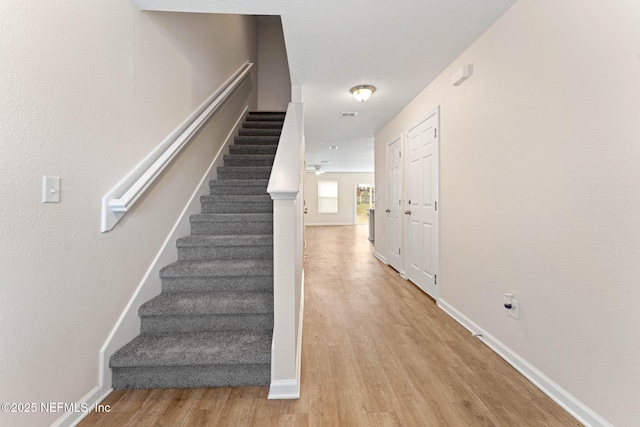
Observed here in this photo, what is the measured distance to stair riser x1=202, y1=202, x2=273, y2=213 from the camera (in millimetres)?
2753

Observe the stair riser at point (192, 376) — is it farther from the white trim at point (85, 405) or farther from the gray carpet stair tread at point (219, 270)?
the gray carpet stair tread at point (219, 270)

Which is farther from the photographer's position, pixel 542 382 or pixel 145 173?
pixel 145 173

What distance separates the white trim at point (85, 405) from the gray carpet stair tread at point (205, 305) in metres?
0.43

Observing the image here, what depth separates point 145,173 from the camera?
68.4 inches

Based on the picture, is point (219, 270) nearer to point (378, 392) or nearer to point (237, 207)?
point (237, 207)

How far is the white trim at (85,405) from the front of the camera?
1.23m

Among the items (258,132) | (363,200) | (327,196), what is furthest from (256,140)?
(363,200)

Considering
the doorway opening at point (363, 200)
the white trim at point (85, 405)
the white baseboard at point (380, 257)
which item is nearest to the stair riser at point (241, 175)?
the white trim at point (85, 405)

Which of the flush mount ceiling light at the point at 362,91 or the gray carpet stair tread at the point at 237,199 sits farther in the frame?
the flush mount ceiling light at the point at 362,91

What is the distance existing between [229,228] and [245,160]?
4.13ft

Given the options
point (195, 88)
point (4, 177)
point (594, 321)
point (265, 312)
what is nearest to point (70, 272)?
point (4, 177)

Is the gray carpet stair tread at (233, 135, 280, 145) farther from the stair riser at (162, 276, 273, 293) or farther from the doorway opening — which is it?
the doorway opening

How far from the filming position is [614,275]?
4.06 ft

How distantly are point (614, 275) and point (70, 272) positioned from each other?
99.4 inches
